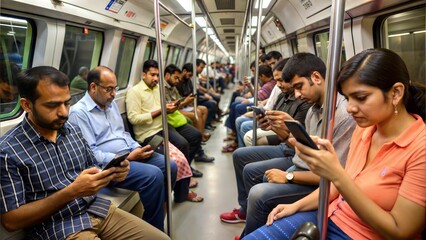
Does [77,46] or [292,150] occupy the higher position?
[77,46]

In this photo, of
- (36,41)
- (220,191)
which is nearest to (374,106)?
(220,191)

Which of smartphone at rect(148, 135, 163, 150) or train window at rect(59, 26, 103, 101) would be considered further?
train window at rect(59, 26, 103, 101)

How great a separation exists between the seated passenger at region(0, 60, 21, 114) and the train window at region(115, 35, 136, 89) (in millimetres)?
2691

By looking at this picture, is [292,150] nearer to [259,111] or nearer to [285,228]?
[259,111]

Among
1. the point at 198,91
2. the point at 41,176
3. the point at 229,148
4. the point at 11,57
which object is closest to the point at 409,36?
the point at 41,176

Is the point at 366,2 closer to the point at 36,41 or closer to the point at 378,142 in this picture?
the point at 378,142

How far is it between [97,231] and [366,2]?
2.67 metres

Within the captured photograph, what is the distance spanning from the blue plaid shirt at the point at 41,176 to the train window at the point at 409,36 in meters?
2.91

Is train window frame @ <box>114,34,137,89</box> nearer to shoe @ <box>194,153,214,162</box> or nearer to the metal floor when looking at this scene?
shoe @ <box>194,153,214,162</box>

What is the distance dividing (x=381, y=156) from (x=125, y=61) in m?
5.06

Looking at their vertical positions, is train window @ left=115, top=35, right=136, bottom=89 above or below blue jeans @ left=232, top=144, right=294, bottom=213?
above

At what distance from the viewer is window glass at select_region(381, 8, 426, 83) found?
252cm

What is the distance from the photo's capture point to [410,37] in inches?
105

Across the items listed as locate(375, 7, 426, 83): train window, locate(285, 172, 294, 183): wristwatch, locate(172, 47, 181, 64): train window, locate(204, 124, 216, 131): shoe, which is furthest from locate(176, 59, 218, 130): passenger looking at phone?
locate(285, 172, 294, 183): wristwatch
